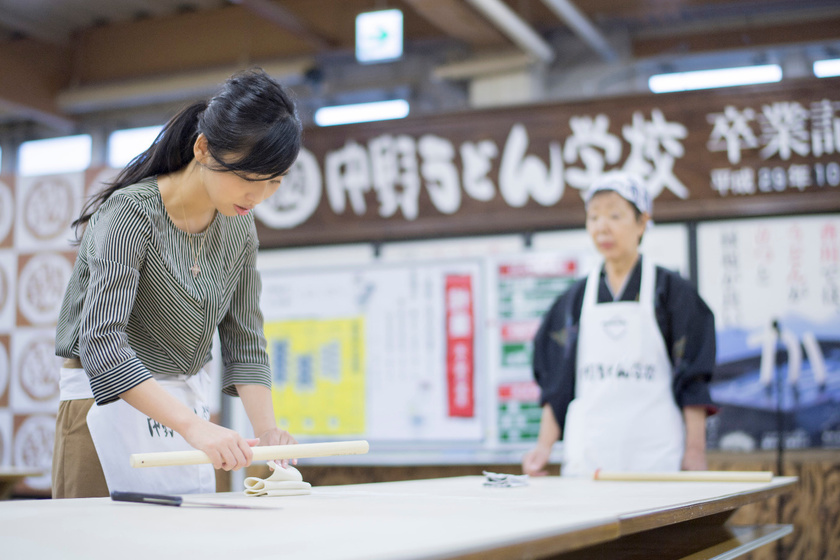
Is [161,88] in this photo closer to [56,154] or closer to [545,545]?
[56,154]

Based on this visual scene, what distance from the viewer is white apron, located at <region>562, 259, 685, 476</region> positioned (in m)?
2.46

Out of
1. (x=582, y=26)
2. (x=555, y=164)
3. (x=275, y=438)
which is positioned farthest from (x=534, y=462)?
(x=582, y=26)

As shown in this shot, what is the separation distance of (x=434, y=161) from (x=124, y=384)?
3.39 metres

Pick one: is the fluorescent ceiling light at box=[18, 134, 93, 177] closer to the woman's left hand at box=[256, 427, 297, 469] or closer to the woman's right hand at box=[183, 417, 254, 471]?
the woman's left hand at box=[256, 427, 297, 469]

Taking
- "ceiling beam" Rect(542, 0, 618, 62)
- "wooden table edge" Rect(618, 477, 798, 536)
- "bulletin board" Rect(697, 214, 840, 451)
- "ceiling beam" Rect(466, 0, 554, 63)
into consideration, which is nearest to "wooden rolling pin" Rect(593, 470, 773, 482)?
"wooden table edge" Rect(618, 477, 798, 536)

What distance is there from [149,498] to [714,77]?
5301 millimetres

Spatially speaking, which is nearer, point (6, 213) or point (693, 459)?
point (693, 459)

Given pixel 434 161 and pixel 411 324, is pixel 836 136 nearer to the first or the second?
pixel 434 161

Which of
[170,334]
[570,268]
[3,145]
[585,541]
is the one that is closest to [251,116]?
[170,334]

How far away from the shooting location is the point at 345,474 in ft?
14.7

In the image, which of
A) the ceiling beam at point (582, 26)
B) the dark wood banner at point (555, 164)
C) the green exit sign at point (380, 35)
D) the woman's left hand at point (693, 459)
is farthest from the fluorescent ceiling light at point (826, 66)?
the woman's left hand at point (693, 459)

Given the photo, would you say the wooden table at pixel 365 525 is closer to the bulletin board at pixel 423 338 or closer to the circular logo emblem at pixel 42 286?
the bulletin board at pixel 423 338

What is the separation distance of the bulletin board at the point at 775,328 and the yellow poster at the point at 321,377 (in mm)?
1789

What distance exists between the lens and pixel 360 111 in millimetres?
6465
